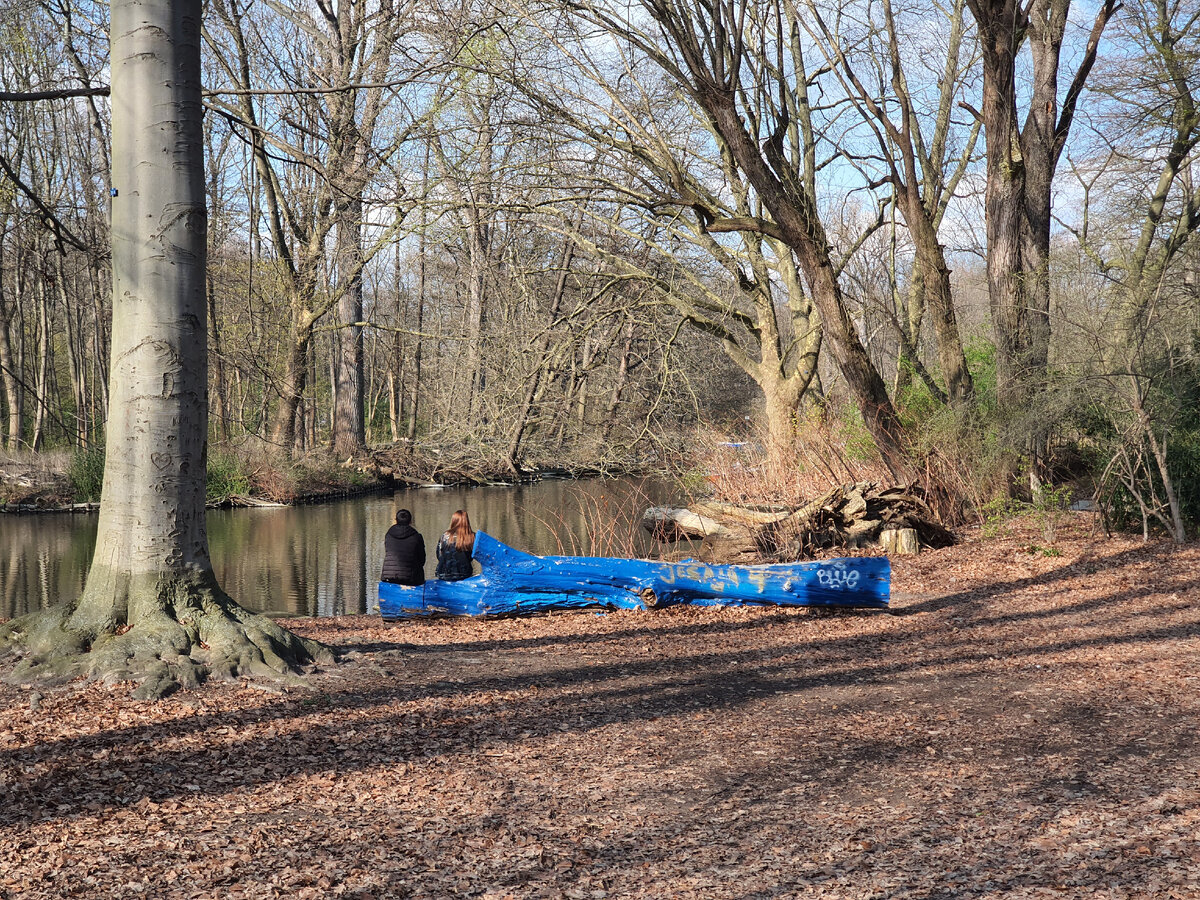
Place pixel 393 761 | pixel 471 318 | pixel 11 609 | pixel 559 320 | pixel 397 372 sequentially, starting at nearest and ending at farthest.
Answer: pixel 393 761
pixel 11 609
pixel 559 320
pixel 471 318
pixel 397 372

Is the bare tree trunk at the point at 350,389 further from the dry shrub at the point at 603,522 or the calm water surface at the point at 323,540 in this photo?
the dry shrub at the point at 603,522

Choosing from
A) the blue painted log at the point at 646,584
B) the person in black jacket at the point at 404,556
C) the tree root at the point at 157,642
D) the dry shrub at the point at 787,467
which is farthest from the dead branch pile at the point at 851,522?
the tree root at the point at 157,642

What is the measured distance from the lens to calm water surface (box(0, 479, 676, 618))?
1325cm

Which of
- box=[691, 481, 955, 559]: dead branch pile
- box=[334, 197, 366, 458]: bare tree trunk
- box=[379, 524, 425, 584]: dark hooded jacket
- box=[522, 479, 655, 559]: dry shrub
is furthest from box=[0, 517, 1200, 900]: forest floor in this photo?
box=[334, 197, 366, 458]: bare tree trunk

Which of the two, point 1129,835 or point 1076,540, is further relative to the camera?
point 1076,540

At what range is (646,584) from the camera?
9102 millimetres

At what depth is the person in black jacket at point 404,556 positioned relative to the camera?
34.1 ft

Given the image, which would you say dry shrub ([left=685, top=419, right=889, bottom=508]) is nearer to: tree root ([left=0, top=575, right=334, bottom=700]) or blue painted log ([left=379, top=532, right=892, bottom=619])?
blue painted log ([left=379, top=532, right=892, bottom=619])

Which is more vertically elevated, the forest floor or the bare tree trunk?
the bare tree trunk

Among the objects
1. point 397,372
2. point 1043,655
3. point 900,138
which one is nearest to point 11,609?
point 1043,655

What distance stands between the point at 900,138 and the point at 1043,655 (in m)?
7.91

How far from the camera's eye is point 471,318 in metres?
22.0

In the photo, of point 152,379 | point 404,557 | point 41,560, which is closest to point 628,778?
point 152,379

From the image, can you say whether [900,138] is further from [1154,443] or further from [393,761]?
[393,761]
